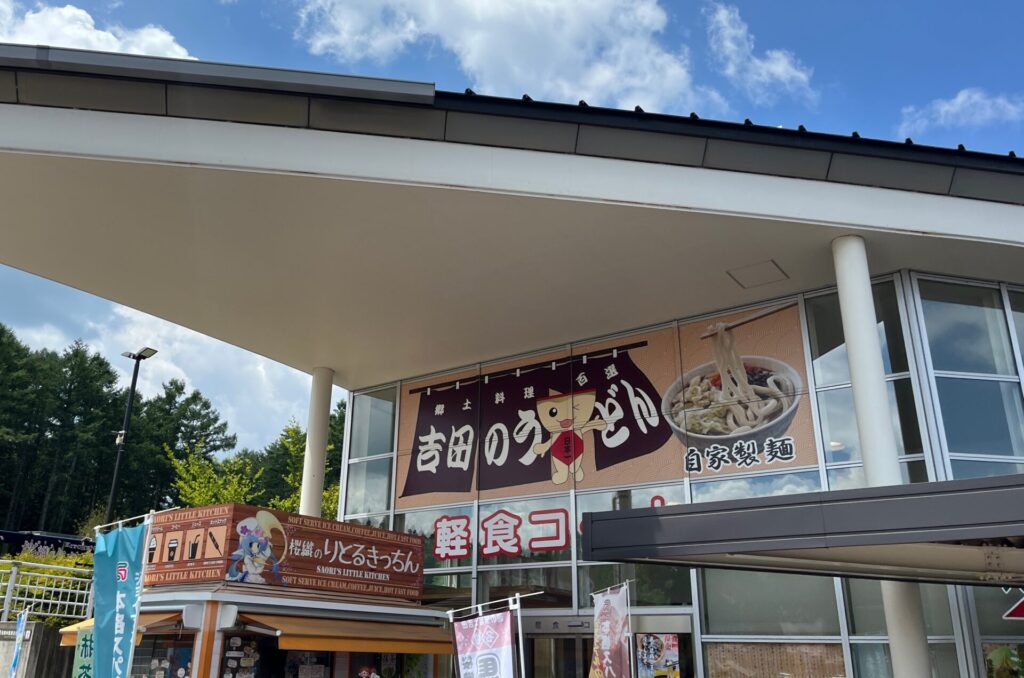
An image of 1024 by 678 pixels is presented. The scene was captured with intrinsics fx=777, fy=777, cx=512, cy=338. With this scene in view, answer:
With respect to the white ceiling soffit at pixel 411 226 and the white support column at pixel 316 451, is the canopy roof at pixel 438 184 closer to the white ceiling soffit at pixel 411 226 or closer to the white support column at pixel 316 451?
the white ceiling soffit at pixel 411 226

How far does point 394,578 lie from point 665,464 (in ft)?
13.1

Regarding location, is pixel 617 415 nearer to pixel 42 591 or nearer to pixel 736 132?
pixel 736 132

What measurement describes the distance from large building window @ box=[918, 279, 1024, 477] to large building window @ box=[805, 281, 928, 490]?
31 centimetres

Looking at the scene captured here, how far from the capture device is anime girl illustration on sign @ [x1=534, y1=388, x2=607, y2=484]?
38.3 ft

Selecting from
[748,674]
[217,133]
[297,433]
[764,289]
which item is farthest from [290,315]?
[297,433]

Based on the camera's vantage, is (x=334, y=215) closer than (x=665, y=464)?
Yes

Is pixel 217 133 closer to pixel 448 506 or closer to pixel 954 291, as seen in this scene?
pixel 448 506

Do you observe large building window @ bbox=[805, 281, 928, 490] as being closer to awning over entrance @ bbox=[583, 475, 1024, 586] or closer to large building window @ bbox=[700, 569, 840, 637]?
large building window @ bbox=[700, 569, 840, 637]

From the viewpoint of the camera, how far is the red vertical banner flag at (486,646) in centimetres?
672

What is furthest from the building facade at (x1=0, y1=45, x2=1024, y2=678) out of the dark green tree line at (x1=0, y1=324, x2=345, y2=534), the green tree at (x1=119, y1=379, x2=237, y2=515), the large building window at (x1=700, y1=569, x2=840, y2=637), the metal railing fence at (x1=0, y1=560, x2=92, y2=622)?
the green tree at (x1=119, y1=379, x2=237, y2=515)

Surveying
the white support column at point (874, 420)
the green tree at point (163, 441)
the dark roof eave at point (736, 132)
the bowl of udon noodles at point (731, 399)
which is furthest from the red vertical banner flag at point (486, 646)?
the green tree at point (163, 441)

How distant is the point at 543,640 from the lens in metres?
11.2

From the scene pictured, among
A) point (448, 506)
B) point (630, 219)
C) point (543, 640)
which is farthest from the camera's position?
point (448, 506)

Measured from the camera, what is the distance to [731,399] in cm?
1046
